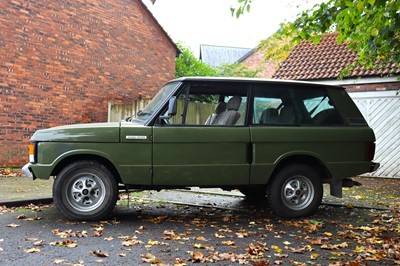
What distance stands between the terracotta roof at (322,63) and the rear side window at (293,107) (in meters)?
7.30

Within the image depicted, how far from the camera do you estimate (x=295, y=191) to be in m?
6.41

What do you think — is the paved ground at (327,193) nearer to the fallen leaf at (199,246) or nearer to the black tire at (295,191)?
the black tire at (295,191)

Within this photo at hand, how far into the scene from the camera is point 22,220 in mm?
5738

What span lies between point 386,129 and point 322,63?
3691 mm

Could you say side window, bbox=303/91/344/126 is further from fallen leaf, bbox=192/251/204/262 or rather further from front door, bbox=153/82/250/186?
fallen leaf, bbox=192/251/204/262

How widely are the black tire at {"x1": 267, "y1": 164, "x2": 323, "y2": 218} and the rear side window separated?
29.2 inches

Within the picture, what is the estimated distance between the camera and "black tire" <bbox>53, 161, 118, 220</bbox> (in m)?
5.64

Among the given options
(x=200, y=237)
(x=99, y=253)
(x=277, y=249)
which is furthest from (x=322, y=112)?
(x=99, y=253)

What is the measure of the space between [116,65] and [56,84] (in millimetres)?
2582

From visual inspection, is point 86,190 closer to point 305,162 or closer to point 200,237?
point 200,237

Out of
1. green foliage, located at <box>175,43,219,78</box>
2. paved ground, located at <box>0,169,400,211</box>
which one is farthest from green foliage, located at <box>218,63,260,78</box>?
paved ground, located at <box>0,169,400,211</box>

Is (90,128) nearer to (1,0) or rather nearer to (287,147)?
(287,147)

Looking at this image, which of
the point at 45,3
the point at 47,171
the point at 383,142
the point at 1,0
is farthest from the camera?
the point at 383,142

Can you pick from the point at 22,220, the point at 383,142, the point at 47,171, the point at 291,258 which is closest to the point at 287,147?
the point at 291,258
